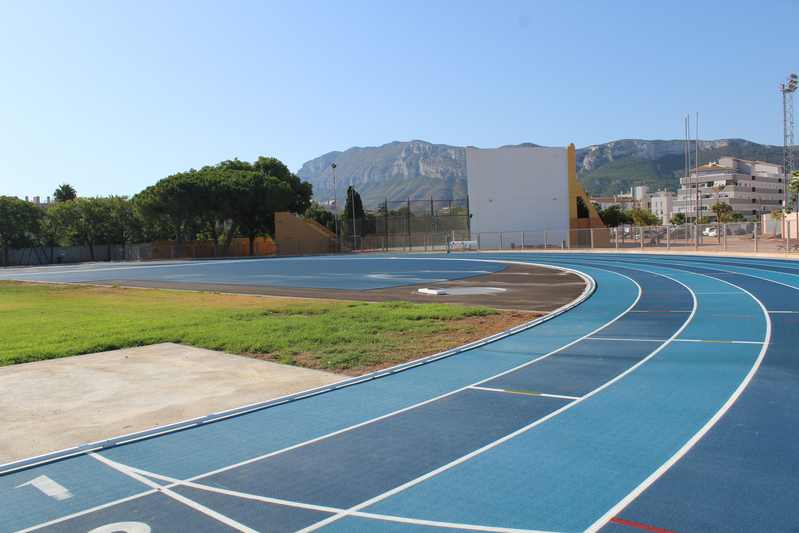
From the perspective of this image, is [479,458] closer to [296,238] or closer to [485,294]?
[485,294]

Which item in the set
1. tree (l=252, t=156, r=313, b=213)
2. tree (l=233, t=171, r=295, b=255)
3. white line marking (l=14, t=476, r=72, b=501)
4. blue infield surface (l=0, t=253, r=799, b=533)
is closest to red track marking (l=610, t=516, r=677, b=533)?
blue infield surface (l=0, t=253, r=799, b=533)

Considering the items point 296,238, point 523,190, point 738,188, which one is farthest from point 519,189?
point 738,188

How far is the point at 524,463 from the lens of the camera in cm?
570

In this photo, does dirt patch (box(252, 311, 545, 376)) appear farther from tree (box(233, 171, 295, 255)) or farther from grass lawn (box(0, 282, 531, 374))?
tree (box(233, 171, 295, 255))

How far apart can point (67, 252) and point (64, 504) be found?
8057 cm

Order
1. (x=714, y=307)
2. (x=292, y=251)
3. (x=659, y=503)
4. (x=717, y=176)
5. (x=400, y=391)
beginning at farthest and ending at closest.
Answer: (x=717, y=176)
(x=292, y=251)
(x=714, y=307)
(x=400, y=391)
(x=659, y=503)

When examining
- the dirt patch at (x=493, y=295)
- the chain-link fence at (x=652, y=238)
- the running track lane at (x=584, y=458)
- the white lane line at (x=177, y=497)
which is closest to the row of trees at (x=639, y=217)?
the chain-link fence at (x=652, y=238)

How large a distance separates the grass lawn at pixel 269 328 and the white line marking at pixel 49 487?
4.87 m

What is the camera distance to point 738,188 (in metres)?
130

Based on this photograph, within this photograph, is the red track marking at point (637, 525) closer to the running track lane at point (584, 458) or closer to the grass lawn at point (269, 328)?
the running track lane at point (584, 458)

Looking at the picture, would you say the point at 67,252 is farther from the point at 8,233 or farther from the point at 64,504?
the point at 64,504

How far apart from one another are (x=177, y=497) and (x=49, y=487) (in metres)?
1.28

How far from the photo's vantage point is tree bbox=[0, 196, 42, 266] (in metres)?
73.3

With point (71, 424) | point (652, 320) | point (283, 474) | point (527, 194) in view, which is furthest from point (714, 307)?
point (527, 194)
